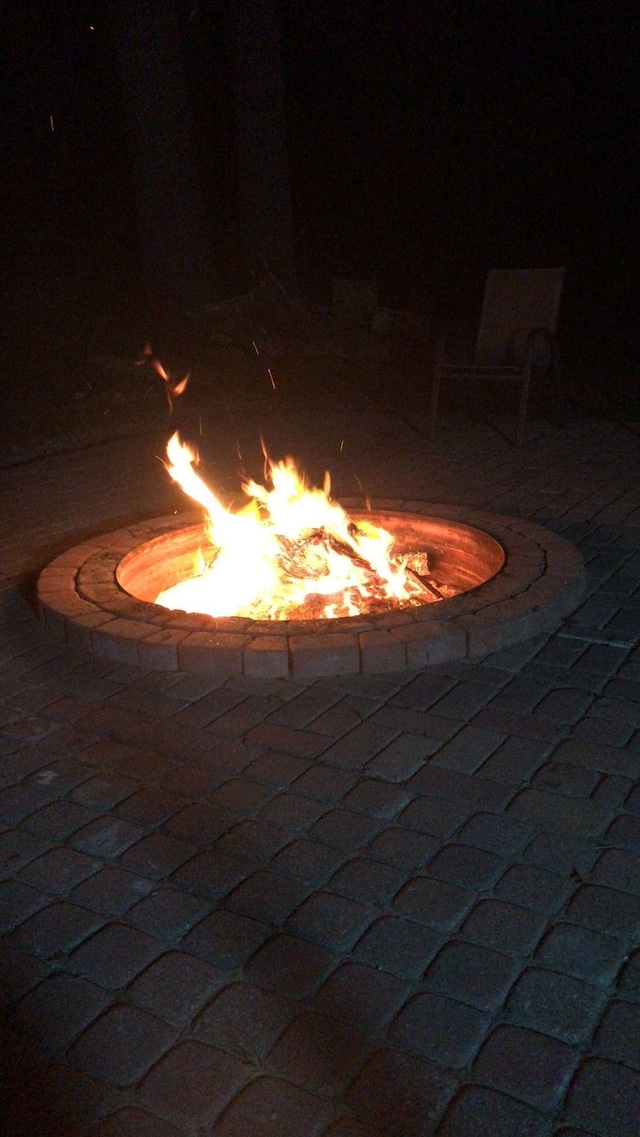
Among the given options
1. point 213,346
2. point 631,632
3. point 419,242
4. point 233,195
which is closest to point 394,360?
point 213,346

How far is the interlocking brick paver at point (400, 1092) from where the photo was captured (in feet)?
5.34

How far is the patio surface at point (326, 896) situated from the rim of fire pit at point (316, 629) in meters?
0.08

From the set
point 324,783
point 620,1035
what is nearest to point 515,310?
point 324,783

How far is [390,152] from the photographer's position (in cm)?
1238

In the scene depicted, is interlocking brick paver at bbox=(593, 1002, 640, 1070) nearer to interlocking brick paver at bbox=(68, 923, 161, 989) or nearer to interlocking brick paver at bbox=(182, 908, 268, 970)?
interlocking brick paver at bbox=(182, 908, 268, 970)

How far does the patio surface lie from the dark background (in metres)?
7.52

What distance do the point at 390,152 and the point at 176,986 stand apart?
39.9ft

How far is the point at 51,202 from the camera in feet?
39.0

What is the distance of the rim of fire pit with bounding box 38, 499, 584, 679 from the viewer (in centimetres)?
331

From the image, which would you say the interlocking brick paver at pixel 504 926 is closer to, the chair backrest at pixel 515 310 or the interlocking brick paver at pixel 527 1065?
the interlocking brick paver at pixel 527 1065

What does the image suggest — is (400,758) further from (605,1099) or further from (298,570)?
(298,570)

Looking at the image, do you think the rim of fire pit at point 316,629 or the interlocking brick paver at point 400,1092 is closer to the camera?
the interlocking brick paver at point 400,1092

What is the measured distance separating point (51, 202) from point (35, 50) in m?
1.78

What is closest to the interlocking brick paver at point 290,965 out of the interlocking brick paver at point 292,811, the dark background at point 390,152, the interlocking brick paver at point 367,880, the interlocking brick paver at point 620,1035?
the interlocking brick paver at point 367,880
